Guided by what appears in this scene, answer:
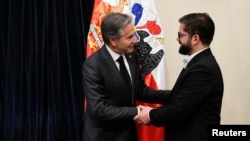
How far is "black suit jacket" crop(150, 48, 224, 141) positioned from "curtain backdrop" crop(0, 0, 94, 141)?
1.21 metres

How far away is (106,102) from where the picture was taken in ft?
6.13

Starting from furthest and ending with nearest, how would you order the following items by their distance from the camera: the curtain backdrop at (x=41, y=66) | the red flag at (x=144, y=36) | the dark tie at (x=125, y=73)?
1. the curtain backdrop at (x=41, y=66)
2. the red flag at (x=144, y=36)
3. the dark tie at (x=125, y=73)

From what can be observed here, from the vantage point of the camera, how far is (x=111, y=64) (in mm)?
1901

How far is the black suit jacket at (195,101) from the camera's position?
168 cm

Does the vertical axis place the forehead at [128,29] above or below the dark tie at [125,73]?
above

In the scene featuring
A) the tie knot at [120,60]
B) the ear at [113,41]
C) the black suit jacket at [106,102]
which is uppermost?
the ear at [113,41]

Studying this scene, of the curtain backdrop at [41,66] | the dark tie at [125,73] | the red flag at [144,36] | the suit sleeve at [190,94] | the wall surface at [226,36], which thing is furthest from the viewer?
the wall surface at [226,36]

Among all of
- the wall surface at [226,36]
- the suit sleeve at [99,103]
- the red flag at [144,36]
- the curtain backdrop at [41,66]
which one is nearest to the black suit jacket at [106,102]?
the suit sleeve at [99,103]

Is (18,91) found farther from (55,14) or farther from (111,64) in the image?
(111,64)

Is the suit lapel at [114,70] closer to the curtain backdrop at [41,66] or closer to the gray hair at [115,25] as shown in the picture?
the gray hair at [115,25]

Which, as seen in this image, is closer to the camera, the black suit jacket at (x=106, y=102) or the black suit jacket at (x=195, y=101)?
the black suit jacket at (x=195, y=101)

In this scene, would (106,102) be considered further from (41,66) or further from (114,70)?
(41,66)

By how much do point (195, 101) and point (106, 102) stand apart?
0.53 m

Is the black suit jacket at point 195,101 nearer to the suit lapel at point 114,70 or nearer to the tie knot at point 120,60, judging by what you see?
the suit lapel at point 114,70
